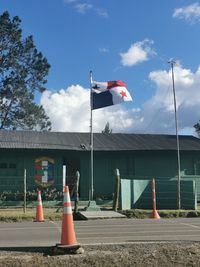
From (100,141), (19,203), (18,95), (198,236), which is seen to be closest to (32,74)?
(18,95)

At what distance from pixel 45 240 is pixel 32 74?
120ft

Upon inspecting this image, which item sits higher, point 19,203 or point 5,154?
point 5,154

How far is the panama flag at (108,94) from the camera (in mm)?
24844

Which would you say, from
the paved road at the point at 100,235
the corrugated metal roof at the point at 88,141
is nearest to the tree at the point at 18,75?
the corrugated metal roof at the point at 88,141

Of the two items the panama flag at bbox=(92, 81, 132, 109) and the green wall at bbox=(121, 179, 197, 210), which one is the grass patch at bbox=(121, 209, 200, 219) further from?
the panama flag at bbox=(92, 81, 132, 109)

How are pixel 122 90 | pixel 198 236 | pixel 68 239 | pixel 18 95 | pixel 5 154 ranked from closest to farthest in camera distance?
1. pixel 68 239
2. pixel 198 236
3. pixel 122 90
4. pixel 5 154
5. pixel 18 95

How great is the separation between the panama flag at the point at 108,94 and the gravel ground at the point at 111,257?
16.4 metres

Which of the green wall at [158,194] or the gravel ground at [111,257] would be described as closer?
the gravel ground at [111,257]

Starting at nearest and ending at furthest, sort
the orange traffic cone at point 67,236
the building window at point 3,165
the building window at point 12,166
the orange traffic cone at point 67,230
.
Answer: the orange traffic cone at point 67,236 < the orange traffic cone at point 67,230 < the building window at point 3,165 < the building window at point 12,166

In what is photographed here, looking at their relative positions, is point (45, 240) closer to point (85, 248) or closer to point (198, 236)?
point (85, 248)

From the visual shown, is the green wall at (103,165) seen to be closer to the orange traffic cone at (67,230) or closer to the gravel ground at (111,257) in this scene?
the orange traffic cone at (67,230)

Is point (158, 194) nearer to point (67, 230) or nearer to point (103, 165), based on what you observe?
point (103, 165)

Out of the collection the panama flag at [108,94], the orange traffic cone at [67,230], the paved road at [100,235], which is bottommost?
the paved road at [100,235]

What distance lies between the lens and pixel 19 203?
26.2m
